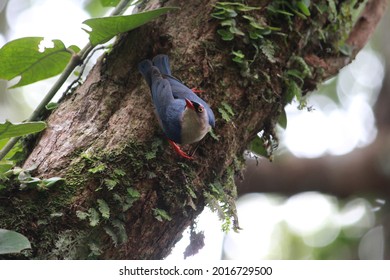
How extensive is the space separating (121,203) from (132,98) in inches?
21.7

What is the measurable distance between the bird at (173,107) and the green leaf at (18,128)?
0.53m

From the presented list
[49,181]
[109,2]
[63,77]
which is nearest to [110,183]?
[49,181]

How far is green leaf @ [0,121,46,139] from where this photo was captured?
192cm

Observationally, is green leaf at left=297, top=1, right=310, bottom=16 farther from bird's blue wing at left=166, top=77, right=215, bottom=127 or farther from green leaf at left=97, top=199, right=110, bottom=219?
green leaf at left=97, top=199, right=110, bottom=219

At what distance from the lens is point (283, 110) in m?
2.77

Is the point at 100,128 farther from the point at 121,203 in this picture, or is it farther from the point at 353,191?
the point at 353,191

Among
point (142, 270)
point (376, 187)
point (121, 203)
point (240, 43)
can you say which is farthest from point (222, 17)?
point (376, 187)

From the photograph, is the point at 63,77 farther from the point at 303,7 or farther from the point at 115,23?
the point at 303,7

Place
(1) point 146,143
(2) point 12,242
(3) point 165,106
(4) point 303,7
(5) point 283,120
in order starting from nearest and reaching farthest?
(2) point 12,242 → (1) point 146,143 → (3) point 165,106 → (4) point 303,7 → (5) point 283,120

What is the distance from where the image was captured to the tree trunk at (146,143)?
1948 mm

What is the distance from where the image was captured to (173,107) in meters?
2.38

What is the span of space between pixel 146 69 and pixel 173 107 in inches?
8.6

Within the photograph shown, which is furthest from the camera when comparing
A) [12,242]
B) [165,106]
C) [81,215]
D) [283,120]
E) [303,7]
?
[283,120]

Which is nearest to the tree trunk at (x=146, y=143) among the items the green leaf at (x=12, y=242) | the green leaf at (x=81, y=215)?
the green leaf at (x=81, y=215)
